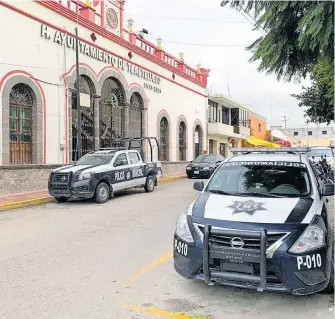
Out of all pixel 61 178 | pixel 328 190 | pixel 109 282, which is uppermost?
pixel 328 190

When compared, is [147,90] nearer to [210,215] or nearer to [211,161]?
[211,161]

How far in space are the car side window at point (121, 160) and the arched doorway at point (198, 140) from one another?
721 inches

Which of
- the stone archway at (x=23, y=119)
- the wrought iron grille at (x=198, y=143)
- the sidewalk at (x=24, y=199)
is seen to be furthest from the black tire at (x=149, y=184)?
the wrought iron grille at (x=198, y=143)

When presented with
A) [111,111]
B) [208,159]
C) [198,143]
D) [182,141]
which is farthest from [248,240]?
[198,143]

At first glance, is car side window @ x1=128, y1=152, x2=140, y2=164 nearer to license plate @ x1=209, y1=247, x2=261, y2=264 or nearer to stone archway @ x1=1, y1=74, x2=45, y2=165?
stone archway @ x1=1, y1=74, x2=45, y2=165

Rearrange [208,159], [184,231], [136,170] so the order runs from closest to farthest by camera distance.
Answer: [184,231] → [136,170] → [208,159]

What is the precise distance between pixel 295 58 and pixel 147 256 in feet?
12.5

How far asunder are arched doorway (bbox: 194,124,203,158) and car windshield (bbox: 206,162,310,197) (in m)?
26.2

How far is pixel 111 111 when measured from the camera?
70.0 ft

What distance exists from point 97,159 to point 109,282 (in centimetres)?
891

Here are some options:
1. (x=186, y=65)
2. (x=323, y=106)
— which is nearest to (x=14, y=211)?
(x=323, y=106)

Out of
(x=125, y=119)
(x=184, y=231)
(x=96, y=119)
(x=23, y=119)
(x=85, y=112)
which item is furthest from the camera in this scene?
(x=125, y=119)

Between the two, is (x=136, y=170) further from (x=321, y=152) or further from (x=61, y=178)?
(x=321, y=152)

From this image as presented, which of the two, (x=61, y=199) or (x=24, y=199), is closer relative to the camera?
(x=24, y=199)
